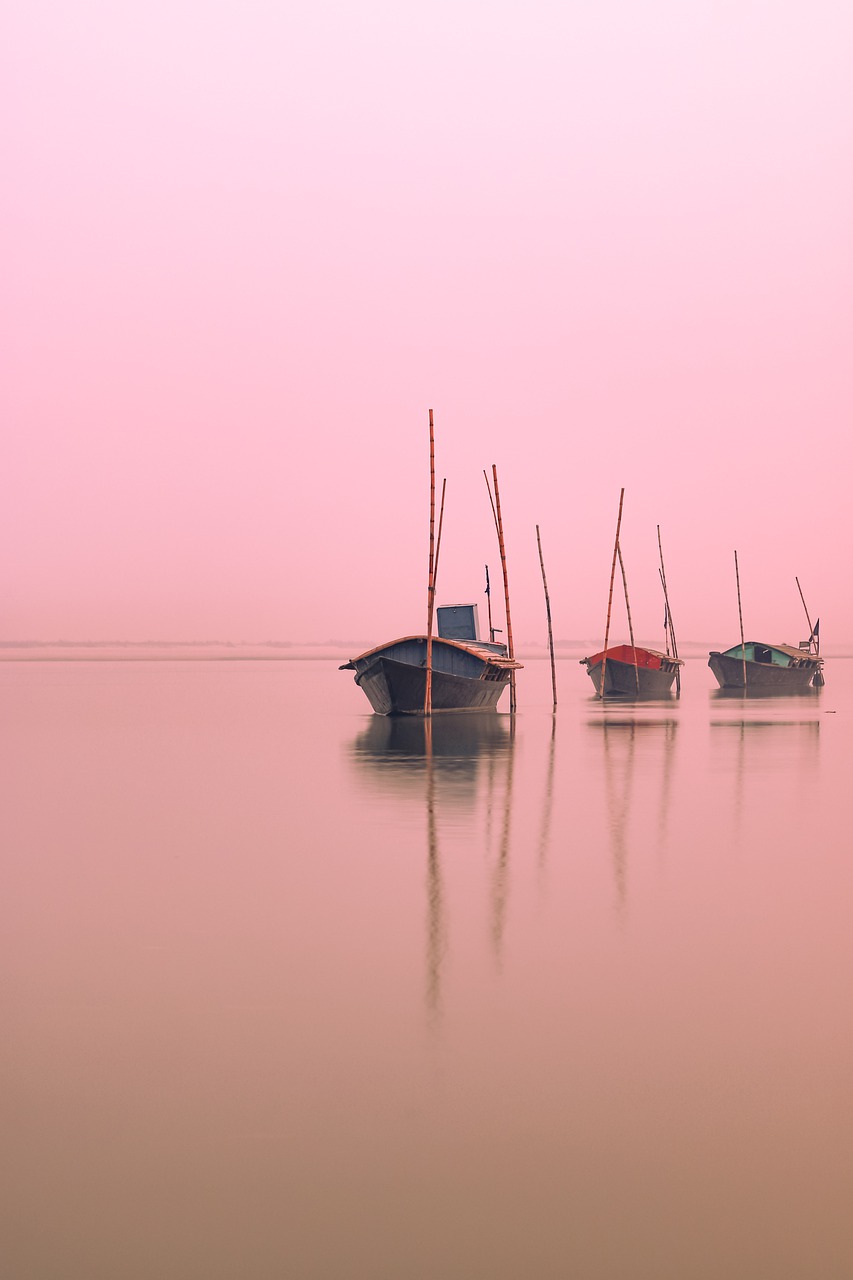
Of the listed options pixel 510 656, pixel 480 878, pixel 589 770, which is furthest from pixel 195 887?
pixel 510 656

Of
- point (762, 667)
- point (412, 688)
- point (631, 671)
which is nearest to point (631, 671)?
point (631, 671)

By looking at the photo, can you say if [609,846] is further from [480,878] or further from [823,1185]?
[823,1185]

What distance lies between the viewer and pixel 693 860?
14.1 meters

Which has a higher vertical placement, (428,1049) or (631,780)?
(428,1049)

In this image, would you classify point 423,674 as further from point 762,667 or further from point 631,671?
point 762,667

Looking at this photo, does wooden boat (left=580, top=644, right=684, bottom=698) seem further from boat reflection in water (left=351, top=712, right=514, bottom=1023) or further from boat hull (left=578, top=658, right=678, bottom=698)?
boat reflection in water (left=351, top=712, right=514, bottom=1023)

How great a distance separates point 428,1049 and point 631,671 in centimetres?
6082

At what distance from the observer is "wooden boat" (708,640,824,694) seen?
259 feet

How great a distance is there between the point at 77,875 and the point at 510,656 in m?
37.4

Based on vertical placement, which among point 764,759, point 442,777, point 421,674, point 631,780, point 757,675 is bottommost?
point 757,675

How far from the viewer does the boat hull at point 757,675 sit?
79.6 meters

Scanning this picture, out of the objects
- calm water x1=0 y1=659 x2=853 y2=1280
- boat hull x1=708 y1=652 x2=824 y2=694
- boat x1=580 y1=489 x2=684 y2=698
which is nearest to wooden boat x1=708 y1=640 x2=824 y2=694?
boat hull x1=708 y1=652 x2=824 y2=694

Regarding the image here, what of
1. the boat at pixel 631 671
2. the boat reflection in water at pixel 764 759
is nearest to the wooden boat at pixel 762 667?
the boat at pixel 631 671

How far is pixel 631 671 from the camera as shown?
66.4 m
